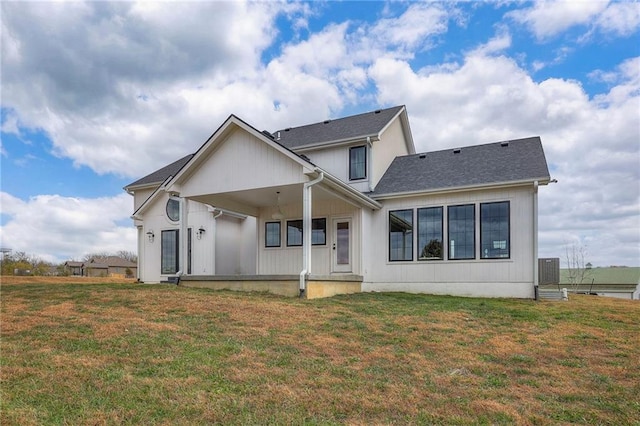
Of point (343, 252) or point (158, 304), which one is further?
point (343, 252)

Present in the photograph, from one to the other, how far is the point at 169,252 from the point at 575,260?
82.9 ft

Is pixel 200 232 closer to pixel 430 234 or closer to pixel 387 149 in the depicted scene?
pixel 387 149

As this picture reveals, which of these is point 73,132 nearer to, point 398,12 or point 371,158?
point 371,158

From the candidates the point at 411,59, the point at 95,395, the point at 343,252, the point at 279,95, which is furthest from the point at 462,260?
the point at 95,395

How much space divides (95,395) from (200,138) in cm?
1780

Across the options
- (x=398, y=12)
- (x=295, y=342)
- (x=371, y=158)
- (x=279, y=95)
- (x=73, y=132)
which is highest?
(x=398, y=12)

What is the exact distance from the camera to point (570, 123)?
18.1 m

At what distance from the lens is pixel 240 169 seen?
447 inches

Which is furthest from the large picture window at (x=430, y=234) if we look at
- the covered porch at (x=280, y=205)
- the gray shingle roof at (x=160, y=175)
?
the gray shingle roof at (x=160, y=175)

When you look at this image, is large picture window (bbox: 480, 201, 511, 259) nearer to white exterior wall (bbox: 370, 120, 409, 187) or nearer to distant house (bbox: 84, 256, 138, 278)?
white exterior wall (bbox: 370, 120, 409, 187)

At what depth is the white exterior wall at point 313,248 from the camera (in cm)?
1325

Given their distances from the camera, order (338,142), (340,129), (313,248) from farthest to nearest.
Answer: (340,129), (338,142), (313,248)

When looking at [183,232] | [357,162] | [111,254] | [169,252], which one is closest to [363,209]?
[357,162]

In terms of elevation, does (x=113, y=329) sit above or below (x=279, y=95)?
below
